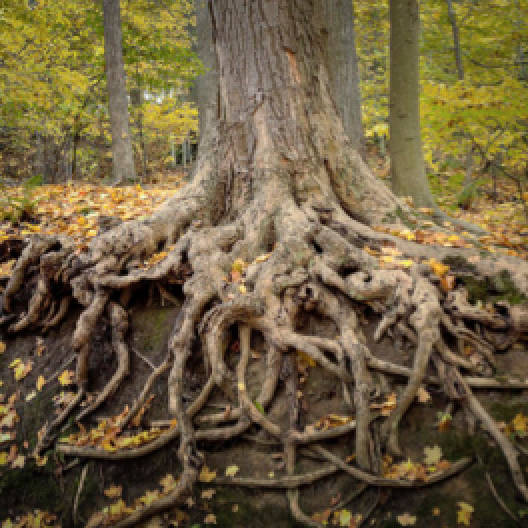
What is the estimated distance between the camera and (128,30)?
8430mm

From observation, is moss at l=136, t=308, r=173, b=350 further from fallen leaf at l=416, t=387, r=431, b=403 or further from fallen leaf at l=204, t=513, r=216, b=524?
fallen leaf at l=416, t=387, r=431, b=403

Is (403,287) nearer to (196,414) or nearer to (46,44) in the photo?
(196,414)

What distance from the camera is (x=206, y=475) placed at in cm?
241

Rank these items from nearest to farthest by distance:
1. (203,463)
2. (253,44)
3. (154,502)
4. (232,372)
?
1. (154,502)
2. (203,463)
3. (232,372)
4. (253,44)

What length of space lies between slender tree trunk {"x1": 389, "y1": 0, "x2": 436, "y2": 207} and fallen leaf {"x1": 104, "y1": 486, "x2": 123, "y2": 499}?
493cm

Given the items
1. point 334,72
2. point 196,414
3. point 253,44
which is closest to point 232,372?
point 196,414

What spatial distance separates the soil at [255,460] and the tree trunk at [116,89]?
219 inches

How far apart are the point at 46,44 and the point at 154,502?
9862mm

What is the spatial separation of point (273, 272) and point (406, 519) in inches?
68.8

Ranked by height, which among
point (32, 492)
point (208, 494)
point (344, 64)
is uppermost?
point (344, 64)

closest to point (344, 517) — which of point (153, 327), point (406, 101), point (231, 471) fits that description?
point (231, 471)

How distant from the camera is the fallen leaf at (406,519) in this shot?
197cm

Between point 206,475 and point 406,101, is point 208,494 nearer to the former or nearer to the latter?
point 206,475

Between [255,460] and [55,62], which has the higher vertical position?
[55,62]
